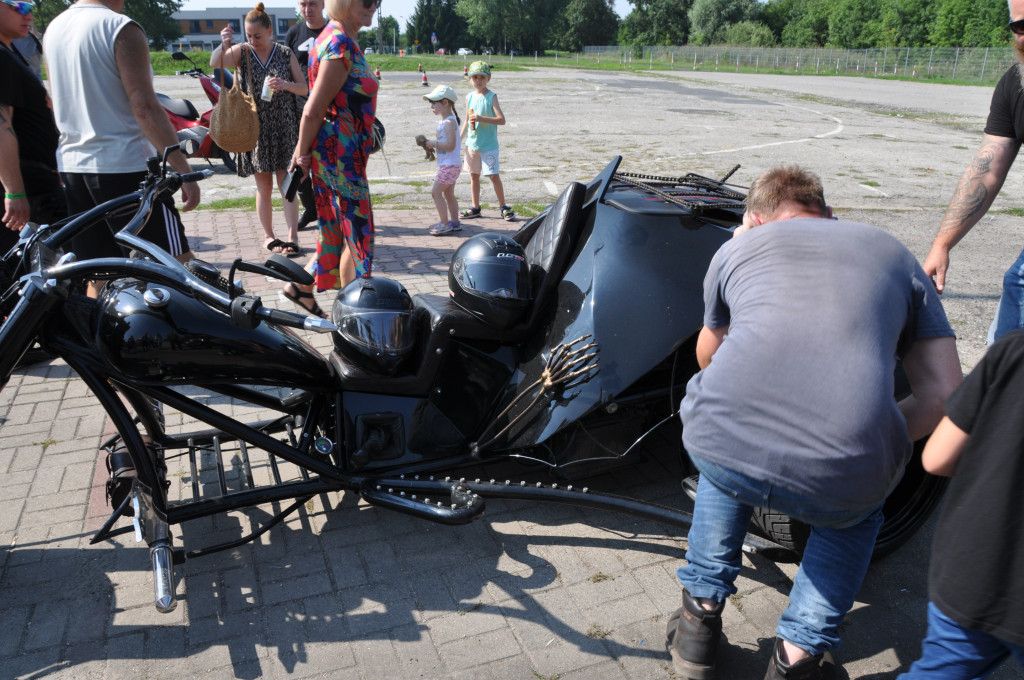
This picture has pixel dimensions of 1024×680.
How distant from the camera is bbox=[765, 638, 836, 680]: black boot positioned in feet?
6.48

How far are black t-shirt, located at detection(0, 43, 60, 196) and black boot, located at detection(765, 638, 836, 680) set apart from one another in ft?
14.1

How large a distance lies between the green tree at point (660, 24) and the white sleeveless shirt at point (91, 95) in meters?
77.1

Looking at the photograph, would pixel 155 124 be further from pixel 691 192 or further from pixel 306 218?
pixel 306 218

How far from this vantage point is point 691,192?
10.9 ft

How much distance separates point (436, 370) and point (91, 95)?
7.44 feet

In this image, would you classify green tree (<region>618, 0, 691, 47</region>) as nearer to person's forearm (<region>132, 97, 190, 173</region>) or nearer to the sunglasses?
the sunglasses

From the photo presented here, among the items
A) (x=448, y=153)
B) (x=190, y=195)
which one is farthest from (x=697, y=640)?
(x=448, y=153)

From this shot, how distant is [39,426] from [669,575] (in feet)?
10.3

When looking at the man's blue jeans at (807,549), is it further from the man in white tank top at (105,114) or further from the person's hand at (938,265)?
the man in white tank top at (105,114)

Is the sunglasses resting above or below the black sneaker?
above

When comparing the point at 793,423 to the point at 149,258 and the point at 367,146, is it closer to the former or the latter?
the point at 149,258

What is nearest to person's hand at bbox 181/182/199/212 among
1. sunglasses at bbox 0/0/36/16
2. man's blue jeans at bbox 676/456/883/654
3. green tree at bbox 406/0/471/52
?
sunglasses at bbox 0/0/36/16

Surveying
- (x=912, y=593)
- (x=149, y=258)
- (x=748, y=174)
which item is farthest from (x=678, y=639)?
(x=748, y=174)

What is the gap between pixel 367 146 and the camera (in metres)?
4.32
